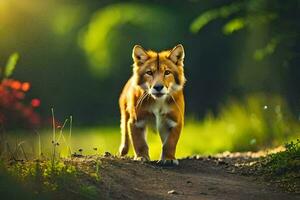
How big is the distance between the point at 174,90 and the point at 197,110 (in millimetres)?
6735

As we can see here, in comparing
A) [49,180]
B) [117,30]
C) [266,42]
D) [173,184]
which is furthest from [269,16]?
[49,180]

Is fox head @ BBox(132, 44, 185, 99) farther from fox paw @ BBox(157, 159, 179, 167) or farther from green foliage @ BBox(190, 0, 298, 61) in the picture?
green foliage @ BBox(190, 0, 298, 61)

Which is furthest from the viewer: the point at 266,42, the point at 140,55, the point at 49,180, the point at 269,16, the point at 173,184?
the point at 266,42

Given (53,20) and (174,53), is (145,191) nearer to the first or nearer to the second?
(174,53)

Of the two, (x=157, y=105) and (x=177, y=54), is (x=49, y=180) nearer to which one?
(x=157, y=105)

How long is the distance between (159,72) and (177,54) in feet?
1.00

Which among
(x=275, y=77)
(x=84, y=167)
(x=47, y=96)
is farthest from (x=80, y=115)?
(x=84, y=167)

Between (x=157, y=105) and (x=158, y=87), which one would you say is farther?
(x=157, y=105)

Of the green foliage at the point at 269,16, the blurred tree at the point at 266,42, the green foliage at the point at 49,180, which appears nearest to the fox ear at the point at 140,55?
the green foliage at the point at 49,180

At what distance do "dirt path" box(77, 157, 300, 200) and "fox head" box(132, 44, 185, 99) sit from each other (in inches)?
23.6

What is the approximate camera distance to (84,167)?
623cm

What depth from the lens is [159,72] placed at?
7512 millimetres

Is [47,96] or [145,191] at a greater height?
[47,96]

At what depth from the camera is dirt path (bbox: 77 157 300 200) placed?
6102 millimetres
